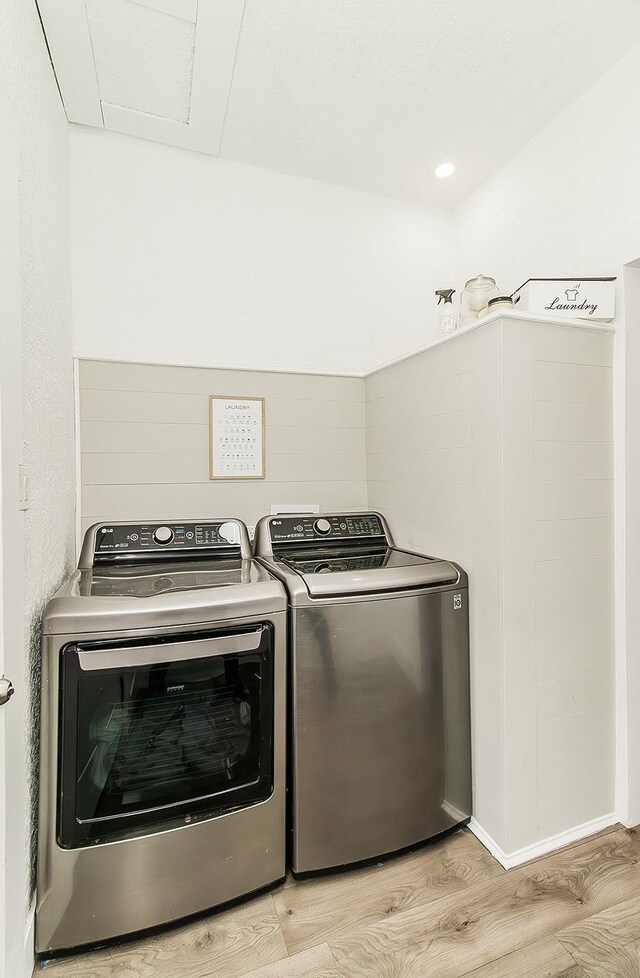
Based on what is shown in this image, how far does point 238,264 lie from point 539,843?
2568 mm

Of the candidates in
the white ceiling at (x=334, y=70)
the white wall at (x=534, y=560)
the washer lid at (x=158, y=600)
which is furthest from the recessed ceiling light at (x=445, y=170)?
the washer lid at (x=158, y=600)

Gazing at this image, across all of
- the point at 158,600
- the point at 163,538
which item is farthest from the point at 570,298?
the point at 163,538

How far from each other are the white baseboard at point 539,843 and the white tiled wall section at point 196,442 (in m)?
1.42

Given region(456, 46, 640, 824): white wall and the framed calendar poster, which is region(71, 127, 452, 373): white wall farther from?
region(456, 46, 640, 824): white wall

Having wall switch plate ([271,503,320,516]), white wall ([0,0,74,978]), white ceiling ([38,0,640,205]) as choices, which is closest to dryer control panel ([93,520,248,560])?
white wall ([0,0,74,978])

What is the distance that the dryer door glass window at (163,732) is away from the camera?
120 cm

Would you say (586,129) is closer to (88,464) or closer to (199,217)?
(199,217)

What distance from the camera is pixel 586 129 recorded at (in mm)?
1794

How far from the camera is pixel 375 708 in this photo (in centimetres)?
148

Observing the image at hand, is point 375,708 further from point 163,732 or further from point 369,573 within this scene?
point 163,732

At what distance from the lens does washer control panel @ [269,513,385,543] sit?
2.05 metres

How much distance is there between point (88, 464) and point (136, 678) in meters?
1.05

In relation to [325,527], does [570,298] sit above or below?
above

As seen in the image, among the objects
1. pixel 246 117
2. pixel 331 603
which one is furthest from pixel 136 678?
pixel 246 117
